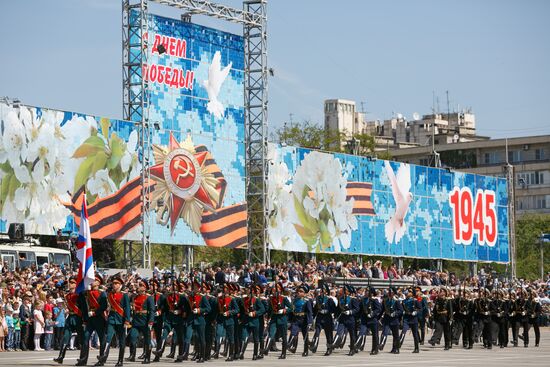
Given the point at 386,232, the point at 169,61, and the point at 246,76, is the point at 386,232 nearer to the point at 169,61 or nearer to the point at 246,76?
the point at 246,76

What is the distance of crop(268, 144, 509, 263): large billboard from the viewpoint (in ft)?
168

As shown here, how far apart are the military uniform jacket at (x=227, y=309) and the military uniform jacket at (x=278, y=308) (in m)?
1.37

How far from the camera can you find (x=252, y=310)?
97.1 feet

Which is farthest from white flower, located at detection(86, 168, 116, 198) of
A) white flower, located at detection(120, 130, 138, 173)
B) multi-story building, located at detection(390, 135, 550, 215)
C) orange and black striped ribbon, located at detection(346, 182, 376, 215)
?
multi-story building, located at detection(390, 135, 550, 215)

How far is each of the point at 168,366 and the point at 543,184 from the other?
94.3 metres

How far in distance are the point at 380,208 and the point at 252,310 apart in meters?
28.1

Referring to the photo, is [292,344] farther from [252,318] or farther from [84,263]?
[84,263]

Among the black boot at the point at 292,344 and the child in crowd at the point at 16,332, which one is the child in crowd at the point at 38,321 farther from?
the black boot at the point at 292,344

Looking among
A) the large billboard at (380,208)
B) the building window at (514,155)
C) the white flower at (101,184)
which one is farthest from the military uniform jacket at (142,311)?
the building window at (514,155)

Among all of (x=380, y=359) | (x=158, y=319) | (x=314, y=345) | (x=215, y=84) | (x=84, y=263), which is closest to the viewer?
(x=84, y=263)

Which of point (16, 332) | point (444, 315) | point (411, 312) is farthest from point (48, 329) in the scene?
point (444, 315)

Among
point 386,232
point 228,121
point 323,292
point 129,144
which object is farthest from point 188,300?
point 386,232

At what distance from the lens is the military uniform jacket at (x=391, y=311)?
33469 millimetres

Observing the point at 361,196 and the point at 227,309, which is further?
the point at 361,196
